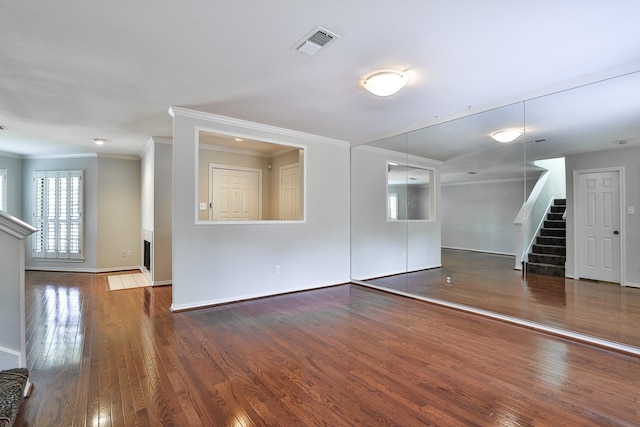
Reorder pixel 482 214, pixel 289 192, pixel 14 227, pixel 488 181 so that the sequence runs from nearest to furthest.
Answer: pixel 14 227 → pixel 488 181 → pixel 482 214 → pixel 289 192

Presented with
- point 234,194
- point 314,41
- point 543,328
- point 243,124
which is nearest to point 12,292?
point 314,41

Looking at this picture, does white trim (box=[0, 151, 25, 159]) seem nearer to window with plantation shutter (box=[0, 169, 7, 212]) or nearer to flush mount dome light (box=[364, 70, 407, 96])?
window with plantation shutter (box=[0, 169, 7, 212])

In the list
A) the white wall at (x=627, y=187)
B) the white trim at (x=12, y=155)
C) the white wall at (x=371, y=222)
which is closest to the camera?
the white wall at (x=627, y=187)

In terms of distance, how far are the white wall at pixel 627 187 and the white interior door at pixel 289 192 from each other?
404cm

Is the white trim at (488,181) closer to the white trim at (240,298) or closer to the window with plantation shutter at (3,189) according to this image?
the white trim at (240,298)

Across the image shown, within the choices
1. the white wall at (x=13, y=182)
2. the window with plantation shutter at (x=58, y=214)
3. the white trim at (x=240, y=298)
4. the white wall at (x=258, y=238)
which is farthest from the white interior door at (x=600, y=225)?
the white wall at (x=13, y=182)

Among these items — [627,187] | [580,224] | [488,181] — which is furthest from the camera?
[488,181]

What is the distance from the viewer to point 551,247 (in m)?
3.79

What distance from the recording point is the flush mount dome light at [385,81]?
2734mm

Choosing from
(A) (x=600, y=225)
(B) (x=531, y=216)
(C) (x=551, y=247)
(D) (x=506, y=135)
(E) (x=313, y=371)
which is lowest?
(E) (x=313, y=371)

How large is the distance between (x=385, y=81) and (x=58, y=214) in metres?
7.46

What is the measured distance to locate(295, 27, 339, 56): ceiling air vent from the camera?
2.17 meters

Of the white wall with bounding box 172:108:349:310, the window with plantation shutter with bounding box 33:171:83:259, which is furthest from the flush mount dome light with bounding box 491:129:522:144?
the window with plantation shutter with bounding box 33:171:83:259

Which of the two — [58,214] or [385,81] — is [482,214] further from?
[58,214]
